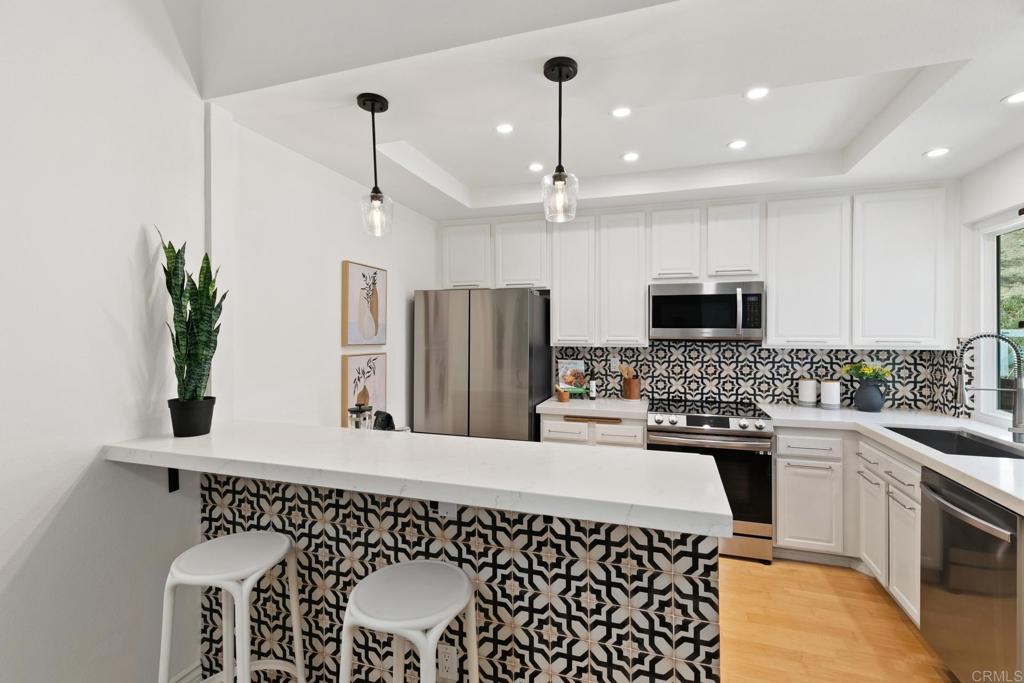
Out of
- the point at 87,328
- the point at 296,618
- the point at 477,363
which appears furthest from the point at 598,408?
the point at 87,328

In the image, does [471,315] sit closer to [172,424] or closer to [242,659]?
[172,424]

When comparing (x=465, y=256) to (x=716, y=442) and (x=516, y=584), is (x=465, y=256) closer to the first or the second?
(x=716, y=442)

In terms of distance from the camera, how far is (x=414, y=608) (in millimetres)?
1243

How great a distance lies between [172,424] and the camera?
73.2 inches

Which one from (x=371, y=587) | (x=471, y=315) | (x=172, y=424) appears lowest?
(x=371, y=587)

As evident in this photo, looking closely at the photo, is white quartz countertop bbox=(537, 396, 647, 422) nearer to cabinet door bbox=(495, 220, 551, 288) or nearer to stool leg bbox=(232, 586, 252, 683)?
cabinet door bbox=(495, 220, 551, 288)

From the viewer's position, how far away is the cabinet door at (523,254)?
3943mm

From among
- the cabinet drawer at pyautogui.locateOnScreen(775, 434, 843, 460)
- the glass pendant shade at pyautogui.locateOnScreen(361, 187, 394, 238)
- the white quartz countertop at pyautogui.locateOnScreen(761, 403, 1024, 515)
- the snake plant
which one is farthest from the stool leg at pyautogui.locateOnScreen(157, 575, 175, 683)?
the cabinet drawer at pyautogui.locateOnScreen(775, 434, 843, 460)

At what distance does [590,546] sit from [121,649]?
→ 1.74 m

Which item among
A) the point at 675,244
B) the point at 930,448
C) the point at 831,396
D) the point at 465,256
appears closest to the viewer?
the point at 930,448

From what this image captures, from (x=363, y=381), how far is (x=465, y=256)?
151 centimetres


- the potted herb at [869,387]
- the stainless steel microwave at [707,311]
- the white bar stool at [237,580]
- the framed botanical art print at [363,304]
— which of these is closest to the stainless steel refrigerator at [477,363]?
the framed botanical art print at [363,304]

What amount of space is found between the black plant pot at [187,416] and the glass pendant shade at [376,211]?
931mm

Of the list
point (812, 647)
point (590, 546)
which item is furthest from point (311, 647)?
point (812, 647)
